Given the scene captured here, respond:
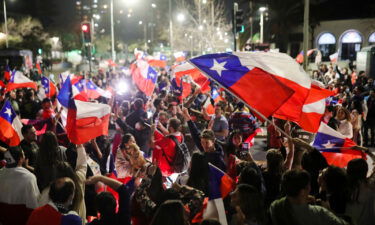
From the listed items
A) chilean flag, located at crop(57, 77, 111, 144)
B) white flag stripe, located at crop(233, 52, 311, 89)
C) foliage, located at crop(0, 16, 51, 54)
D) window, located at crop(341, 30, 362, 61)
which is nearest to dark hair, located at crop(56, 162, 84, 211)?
chilean flag, located at crop(57, 77, 111, 144)

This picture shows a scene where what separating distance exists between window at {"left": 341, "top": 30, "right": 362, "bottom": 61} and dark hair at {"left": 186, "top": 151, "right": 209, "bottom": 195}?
151 feet

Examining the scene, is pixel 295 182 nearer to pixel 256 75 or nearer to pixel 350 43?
pixel 256 75

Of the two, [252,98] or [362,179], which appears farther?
[252,98]

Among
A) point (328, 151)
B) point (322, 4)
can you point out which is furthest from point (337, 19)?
point (328, 151)

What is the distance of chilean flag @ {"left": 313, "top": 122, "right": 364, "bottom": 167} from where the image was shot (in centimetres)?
559

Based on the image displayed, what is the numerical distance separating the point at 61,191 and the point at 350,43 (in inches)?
1901

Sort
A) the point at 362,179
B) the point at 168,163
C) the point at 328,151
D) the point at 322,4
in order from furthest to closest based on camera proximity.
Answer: the point at 322,4 → the point at 168,163 → the point at 328,151 → the point at 362,179

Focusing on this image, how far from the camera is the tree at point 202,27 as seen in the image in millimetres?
47531

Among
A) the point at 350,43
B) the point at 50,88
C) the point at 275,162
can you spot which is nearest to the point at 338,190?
the point at 275,162

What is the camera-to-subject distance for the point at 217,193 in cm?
432

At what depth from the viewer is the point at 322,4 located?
50.8m

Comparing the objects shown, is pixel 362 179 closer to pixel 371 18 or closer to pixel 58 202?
pixel 58 202

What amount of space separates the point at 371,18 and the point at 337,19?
381 centimetres

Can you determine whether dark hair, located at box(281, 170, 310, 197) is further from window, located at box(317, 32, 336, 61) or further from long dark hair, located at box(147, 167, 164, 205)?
window, located at box(317, 32, 336, 61)
